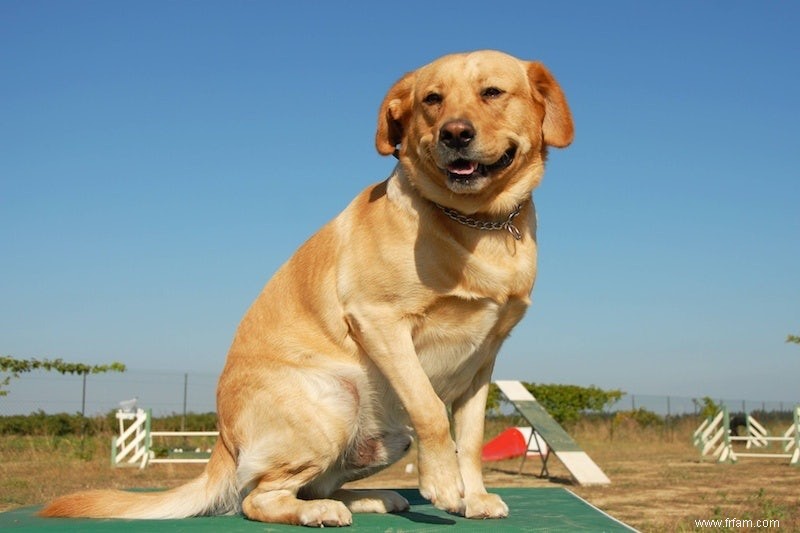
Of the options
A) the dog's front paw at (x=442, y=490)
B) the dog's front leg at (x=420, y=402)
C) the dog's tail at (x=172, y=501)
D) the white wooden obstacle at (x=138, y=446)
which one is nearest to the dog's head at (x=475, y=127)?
the dog's front leg at (x=420, y=402)

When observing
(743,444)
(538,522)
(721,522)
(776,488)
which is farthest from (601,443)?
(538,522)

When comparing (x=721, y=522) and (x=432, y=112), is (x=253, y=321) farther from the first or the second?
(x=721, y=522)

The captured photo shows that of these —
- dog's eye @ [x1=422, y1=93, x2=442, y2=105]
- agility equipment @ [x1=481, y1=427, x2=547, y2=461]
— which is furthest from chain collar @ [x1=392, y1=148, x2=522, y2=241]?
agility equipment @ [x1=481, y1=427, x2=547, y2=461]

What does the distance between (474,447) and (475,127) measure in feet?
4.92

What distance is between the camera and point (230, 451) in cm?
375

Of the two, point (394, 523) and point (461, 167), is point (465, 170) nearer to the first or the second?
point (461, 167)

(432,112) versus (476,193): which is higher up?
(432,112)

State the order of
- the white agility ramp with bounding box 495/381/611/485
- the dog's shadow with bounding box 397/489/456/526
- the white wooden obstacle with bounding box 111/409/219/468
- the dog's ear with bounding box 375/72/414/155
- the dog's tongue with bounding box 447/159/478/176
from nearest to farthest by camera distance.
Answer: the dog's tongue with bounding box 447/159/478/176 < the dog's shadow with bounding box 397/489/456/526 < the dog's ear with bounding box 375/72/414/155 < the white agility ramp with bounding box 495/381/611/485 < the white wooden obstacle with bounding box 111/409/219/468

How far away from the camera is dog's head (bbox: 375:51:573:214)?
3.40 metres

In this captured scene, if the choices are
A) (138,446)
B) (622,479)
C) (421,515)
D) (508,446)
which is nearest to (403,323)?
(421,515)

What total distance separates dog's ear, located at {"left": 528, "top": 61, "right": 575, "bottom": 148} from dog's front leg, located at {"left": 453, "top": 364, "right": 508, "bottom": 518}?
3.70ft

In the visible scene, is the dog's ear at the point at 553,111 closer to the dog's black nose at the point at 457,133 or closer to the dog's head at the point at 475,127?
the dog's head at the point at 475,127

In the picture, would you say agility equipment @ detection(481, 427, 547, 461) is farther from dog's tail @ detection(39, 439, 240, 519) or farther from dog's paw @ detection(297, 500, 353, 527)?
dog's paw @ detection(297, 500, 353, 527)

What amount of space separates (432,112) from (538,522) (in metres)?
1.89
